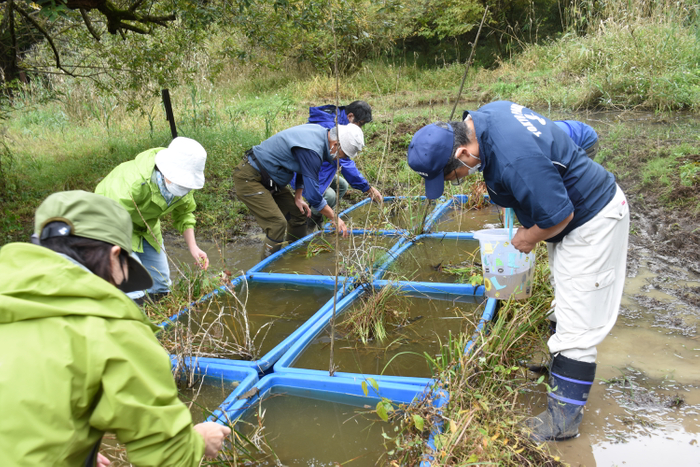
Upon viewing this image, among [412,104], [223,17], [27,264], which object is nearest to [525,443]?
[27,264]

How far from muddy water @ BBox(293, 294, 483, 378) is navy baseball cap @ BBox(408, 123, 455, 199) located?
945 millimetres

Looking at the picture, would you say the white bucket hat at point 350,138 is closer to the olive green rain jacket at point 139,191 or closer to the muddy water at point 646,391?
the olive green rain jacket at point 139,191

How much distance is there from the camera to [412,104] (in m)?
10.8

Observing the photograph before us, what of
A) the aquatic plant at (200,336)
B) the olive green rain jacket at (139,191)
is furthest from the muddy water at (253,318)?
the olive green rain jacket at (139,191)

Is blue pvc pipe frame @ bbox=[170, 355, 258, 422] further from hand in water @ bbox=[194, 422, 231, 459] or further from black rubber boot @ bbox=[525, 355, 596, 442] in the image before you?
black rubber boot @ bbox=[525, 355, 596, 442]

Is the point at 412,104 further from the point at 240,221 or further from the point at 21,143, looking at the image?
the point at 21,143

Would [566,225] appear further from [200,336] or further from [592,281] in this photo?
[200,336]

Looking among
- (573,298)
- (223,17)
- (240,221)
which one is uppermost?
(223,17)

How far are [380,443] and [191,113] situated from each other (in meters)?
8.40

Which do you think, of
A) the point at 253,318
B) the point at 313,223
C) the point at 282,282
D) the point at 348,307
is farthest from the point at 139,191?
the point at 313,223

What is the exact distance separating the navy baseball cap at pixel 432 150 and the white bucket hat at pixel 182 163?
4.79 ft

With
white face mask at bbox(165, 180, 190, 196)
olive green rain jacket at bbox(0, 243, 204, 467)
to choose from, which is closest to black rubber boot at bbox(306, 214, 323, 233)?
white face mask at bbox(165, 180, 190, 196)

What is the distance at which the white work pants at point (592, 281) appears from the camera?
2.05 meters

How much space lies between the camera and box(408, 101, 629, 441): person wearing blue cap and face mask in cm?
199
